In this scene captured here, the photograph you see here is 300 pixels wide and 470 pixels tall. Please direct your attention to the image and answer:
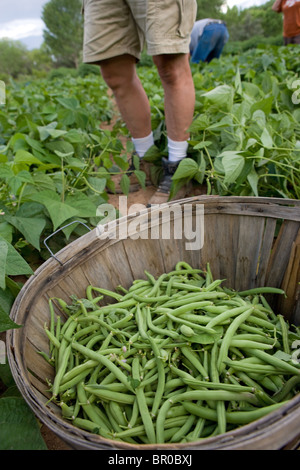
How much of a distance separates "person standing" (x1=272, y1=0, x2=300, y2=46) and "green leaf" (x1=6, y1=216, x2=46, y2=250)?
18.2 feet

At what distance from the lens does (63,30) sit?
44844mm

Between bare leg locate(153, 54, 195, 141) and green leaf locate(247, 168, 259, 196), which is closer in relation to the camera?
green leaf locate(247, 168, 259, 196)

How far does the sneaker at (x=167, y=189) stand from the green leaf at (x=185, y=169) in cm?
19

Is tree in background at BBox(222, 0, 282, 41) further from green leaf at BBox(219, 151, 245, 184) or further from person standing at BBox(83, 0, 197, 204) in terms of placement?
green leaf at BBox(219, 151, 245, 184)

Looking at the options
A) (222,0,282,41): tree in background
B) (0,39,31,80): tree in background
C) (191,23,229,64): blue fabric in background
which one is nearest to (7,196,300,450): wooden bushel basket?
(191,23,229,64): blue fabric in background

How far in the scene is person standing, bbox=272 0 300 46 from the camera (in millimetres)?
5164

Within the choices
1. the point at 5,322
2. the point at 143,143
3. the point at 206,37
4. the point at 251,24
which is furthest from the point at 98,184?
the point at 251,24

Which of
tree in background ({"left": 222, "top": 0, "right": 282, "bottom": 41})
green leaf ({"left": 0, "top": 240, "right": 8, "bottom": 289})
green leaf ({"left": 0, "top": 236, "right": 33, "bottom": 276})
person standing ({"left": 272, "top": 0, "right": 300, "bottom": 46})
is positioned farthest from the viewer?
tree in background ({"left": 222, "top": 0, "right": 282, "bottom": 41})

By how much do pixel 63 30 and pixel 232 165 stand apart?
170 feet

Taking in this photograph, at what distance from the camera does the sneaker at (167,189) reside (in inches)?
77.7

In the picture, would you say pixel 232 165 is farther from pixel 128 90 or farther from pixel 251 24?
pixel 251 24

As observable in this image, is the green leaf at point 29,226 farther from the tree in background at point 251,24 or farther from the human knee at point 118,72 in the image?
the tree in background at point 251,24

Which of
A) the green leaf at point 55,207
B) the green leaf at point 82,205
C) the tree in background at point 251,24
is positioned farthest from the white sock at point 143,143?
the tree in background at point 251,24

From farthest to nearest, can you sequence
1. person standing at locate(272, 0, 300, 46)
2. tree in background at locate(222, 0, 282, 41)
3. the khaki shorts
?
1. tree in background at locate(222, 0, 282, 41)
2. person standing at locate(272, 0, 300, 46)
3. the khaki shorts
